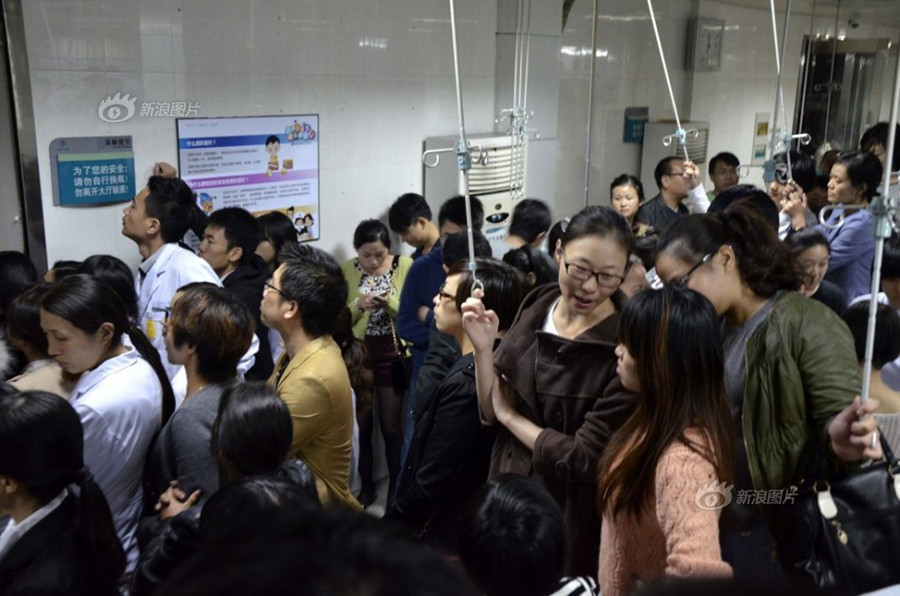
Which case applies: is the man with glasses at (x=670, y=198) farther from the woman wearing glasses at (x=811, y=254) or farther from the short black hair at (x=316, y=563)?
the short black hair at (x=316, y=563)

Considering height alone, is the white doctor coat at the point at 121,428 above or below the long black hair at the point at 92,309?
below

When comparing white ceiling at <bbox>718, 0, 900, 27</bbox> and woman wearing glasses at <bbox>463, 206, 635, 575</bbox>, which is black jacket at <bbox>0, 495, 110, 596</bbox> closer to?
woman wearing glasses at <bbox>463, 206, 635, 575</bbox>

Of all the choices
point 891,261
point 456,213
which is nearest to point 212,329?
point 456,213

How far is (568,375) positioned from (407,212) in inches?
79.1

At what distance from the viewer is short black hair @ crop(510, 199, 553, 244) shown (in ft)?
10.9

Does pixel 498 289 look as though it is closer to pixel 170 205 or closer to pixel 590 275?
pixel 590 275

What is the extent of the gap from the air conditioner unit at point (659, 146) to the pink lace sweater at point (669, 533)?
473 cm

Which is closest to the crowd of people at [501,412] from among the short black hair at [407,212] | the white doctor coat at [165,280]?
the white doctor coat at [165,280]

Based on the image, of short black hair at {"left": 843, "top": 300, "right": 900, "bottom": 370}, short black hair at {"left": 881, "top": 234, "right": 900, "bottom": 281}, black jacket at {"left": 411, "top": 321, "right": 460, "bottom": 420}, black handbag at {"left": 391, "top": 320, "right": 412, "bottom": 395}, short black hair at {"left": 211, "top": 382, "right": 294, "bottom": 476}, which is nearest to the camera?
short black hair at {"left": 211, "top": 382, "right": 294, "bottom": 476}

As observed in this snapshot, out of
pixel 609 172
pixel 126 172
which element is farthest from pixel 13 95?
pixel 609 172

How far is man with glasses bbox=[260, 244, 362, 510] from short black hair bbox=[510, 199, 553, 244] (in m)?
1.27

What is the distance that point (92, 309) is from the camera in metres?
1.99

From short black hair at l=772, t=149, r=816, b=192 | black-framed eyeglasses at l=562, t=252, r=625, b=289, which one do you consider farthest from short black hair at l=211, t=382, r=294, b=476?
short black hair at l=772, t=149, r=816, b=192

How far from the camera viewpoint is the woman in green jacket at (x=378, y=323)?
11.3 feet
